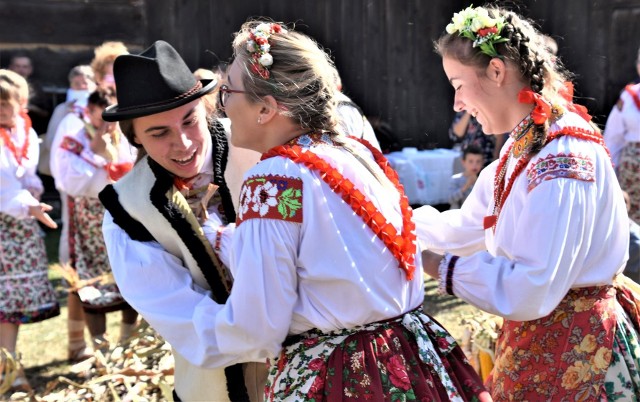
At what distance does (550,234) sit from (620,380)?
0.59 meters

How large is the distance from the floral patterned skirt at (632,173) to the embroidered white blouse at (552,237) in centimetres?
481

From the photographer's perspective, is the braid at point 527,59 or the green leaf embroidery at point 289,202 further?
the braid at point 527,59

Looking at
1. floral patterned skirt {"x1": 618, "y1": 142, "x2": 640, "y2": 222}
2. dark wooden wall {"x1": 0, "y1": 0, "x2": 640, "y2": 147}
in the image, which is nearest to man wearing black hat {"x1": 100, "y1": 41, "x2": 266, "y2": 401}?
floral patterned skirt {"x1": 618, "y1": 142, "x2": 640, "y2": 222}

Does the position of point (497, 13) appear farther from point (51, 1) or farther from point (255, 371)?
point (51, 1)

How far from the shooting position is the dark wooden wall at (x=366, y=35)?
9.86 m

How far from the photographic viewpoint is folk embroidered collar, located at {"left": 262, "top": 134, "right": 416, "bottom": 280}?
209cm

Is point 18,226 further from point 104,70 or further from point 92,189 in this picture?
point 104,70

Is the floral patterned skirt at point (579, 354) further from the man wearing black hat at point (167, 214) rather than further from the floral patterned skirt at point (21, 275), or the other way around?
the floral patterned skirt at point (21, 275)

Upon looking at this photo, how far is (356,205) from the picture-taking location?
6.88 ft

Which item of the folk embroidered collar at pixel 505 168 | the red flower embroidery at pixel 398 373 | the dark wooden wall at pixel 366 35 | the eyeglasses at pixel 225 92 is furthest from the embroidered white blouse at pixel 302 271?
the dark wooden wall at pixel 366 35

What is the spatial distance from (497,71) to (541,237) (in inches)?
20.5

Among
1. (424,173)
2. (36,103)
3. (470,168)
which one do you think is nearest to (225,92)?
(470,168)

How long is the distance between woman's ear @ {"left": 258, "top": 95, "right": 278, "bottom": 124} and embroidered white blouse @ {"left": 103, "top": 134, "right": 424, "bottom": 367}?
13 cm

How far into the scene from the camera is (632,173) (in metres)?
7.01
